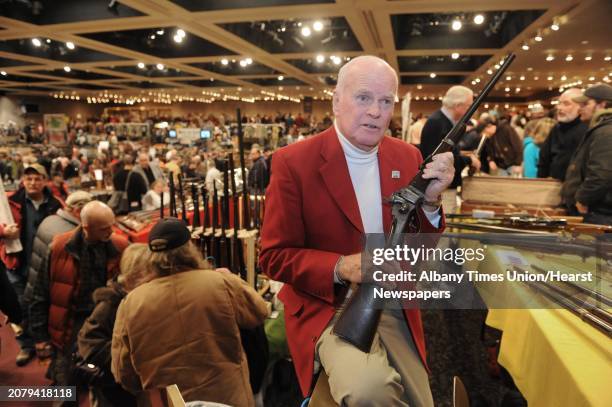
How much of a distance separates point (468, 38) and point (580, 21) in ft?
7.58

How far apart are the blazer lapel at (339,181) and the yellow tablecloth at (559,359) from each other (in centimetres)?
77

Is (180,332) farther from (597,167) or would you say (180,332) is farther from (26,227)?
(597,167)

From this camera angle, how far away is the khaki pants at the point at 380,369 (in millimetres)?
1126

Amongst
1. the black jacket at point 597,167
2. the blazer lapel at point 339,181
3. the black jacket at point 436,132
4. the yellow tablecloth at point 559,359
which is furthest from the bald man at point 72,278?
the black jacket at point 597,167

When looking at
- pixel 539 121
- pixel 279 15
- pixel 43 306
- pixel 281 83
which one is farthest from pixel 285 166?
pixel 281 83

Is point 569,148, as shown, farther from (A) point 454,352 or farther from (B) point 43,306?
(B) point 43,306

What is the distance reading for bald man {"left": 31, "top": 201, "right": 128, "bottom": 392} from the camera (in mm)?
2609

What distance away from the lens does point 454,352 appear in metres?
3.06

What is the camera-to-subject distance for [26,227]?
3494 millimetres

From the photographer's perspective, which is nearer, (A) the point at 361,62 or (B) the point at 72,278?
(A) the point at 361,62

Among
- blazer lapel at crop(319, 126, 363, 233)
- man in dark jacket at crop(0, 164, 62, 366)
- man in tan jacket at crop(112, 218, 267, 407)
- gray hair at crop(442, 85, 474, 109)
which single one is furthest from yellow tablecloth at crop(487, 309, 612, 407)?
man in dark jacket at crop(0, 164, 62, 366)

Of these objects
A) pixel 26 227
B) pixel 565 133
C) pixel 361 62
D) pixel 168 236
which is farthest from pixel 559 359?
pixel 26 227

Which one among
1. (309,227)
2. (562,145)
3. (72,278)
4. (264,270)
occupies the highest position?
(562,145)

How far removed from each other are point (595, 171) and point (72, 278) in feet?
11.9
